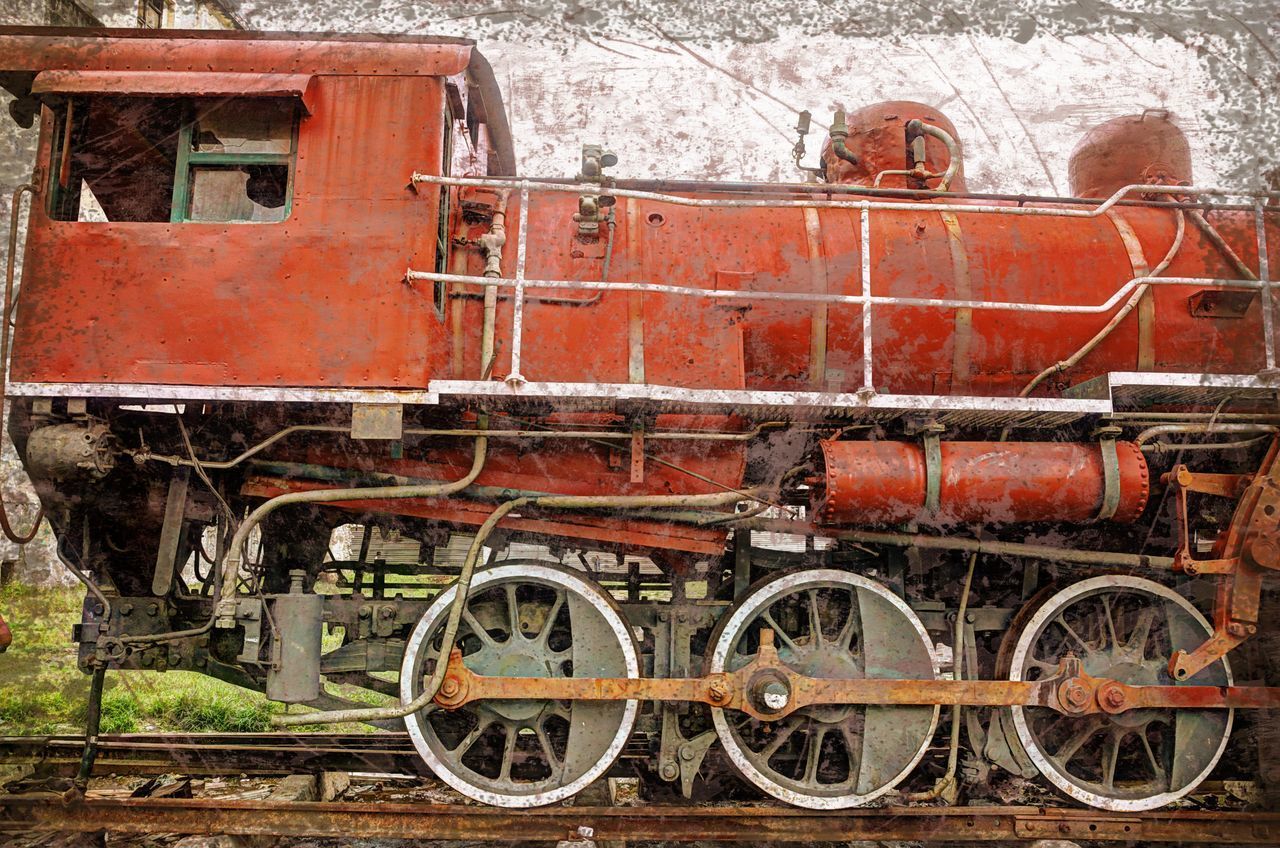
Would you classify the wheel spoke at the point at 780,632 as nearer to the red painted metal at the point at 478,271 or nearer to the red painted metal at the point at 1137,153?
the red painted metal at the point at 478,271

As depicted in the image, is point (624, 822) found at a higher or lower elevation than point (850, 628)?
lower

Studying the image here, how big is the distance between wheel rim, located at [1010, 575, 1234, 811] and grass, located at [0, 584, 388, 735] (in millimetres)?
4887

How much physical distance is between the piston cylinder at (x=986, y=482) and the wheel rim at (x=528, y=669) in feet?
4.58

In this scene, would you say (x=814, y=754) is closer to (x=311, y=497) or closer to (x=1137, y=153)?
(x=311, y=497)

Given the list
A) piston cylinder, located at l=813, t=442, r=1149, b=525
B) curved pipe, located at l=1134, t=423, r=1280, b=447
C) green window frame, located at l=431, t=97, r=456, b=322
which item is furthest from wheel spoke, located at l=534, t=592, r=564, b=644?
curved pipe, located at l=1134, t=423, r=1280, b=447

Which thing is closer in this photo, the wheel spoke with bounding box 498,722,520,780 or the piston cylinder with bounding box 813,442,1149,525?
the piston cylinder with bounding box 813,442,1149,525

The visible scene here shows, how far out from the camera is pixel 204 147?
4.76m

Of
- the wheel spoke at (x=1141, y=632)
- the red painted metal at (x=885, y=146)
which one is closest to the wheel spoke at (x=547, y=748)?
the wheel spoke at (x=1141, y=632)

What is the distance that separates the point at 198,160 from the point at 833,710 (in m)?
4.45

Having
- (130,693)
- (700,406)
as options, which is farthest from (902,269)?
(130,693)

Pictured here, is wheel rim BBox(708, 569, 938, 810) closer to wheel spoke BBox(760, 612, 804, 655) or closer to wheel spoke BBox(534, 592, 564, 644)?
wheel spoke BBox(760, 612, 804, 655)

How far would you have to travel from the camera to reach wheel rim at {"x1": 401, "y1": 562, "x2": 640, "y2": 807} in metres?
4.86

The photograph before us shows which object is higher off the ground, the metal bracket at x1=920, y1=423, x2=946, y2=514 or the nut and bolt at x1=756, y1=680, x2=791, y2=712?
the metal bracket at x1=920, y1=423, x2=946, y2=514

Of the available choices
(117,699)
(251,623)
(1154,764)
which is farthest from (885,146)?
(117,699)
